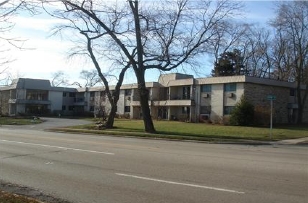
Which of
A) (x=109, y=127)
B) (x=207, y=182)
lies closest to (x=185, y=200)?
(x=207, y=182)

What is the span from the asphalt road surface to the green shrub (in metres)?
31.7

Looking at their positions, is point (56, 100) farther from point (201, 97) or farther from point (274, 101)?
point (274, 101)

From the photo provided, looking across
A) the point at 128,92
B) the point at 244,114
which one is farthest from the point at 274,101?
the point at 128,92

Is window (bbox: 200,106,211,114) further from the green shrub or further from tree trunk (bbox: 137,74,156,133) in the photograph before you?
tree trunk (bbox: 137,74,156,133)

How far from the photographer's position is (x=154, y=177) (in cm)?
1066

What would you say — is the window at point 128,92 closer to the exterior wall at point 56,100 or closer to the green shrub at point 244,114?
the exterior wall at point 56,100

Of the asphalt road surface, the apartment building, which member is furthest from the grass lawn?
the asphalt road surface

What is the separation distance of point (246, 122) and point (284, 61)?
28.2 meters

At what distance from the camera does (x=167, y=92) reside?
66562mm

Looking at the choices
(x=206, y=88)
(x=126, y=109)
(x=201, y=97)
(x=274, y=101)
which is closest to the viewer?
(x=274, y=101)

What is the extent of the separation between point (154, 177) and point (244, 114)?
36920mm

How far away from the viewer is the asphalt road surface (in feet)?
28.4

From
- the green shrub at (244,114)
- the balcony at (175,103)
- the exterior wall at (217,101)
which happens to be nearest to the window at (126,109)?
the balcony at (175,103)

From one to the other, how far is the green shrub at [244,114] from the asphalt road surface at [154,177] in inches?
1249
